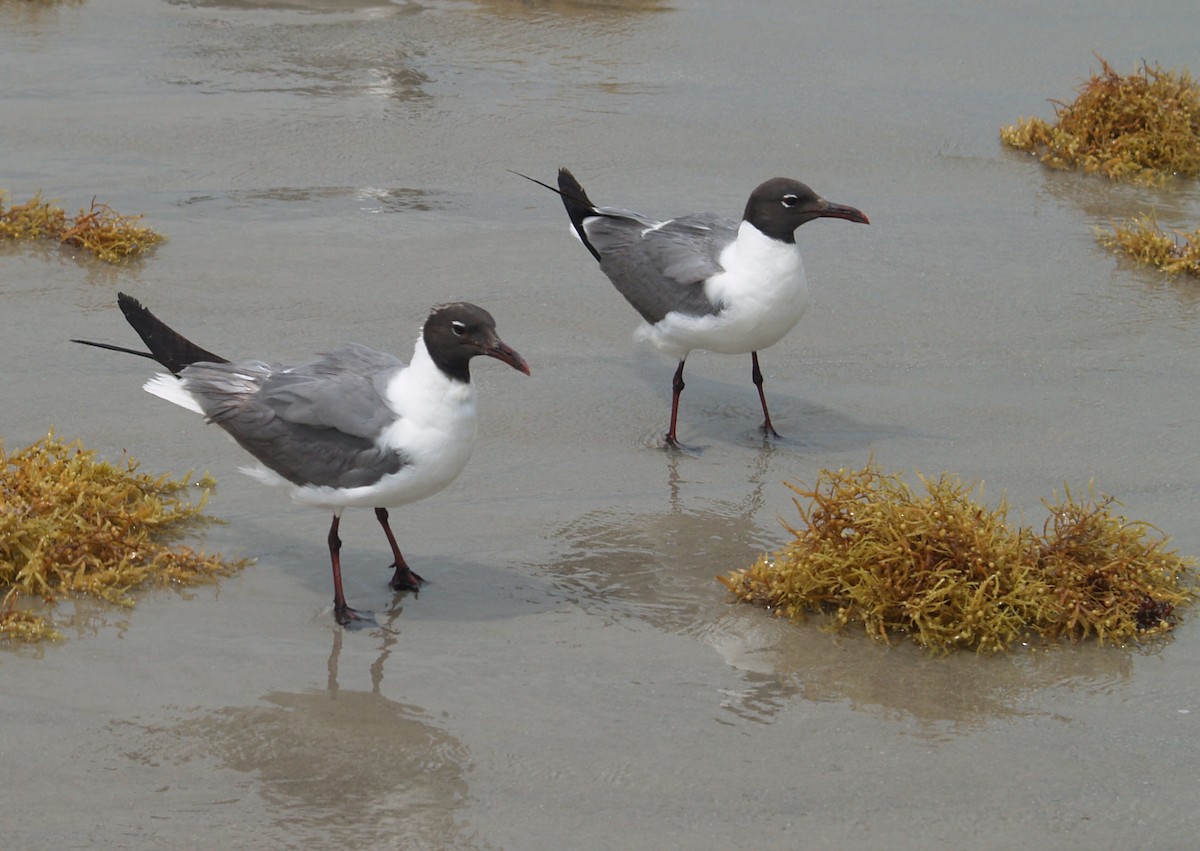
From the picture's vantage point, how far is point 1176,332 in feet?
25.6

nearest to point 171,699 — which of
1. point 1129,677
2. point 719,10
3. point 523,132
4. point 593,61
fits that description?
point 1129,677

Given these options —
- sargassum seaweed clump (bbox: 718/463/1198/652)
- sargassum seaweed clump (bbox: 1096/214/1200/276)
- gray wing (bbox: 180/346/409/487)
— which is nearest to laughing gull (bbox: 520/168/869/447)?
sargassum seaweed clump (bbox: 718/463/1198/652)

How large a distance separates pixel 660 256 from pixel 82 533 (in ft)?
10.3

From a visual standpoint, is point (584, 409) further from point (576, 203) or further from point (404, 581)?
point (404, 581)

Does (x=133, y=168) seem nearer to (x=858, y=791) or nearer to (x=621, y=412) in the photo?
(x=621, y=412)

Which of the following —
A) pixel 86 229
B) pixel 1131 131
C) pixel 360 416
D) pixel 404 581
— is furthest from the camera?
pixel 1131 131

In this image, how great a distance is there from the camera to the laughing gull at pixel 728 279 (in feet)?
22.6

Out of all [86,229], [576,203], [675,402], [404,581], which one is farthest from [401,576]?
[86,229]

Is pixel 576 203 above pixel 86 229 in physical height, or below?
above

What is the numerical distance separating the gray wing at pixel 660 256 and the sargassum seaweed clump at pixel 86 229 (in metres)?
2.45

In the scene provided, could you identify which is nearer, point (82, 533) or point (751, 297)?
point (82, 533)

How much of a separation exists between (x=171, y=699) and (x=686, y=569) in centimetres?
200

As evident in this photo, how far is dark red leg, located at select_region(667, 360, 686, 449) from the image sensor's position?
6.90 m

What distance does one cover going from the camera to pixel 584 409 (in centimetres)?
706
